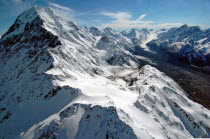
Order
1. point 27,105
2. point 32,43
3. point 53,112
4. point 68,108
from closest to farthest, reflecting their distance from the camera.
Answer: point 68,108 → point 53,112 → point 27,105 → point 32,43

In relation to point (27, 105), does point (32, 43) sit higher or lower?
higher

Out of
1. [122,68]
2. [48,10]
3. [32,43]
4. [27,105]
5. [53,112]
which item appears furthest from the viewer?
[48,10]

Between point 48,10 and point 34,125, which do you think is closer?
point 34,125

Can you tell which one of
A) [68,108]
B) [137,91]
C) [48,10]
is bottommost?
[137,91]

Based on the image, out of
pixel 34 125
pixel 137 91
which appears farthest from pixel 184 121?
pixel 34 125

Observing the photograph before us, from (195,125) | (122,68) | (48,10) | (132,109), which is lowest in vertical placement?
(122,68)

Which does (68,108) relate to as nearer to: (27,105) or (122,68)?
(27,105)

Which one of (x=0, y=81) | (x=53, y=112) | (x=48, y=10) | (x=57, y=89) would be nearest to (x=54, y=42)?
(x=0, y=81)

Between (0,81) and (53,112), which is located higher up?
(0,81)

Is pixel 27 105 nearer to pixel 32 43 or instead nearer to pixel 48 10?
pixel 32 43
